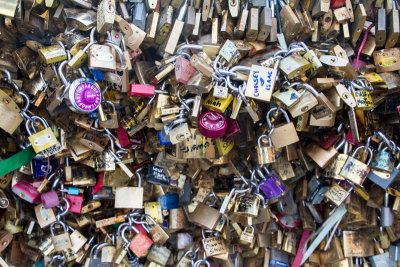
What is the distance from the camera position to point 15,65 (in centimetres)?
173

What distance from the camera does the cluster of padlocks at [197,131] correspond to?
5.17 ft

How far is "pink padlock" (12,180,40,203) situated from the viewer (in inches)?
70.9

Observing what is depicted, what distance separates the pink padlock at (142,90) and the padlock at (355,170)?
1.03 meters

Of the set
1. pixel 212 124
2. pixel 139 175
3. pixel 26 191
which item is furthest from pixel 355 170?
pixel 26 191

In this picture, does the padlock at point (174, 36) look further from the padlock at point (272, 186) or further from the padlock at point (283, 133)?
the padlock at point (272, 186)

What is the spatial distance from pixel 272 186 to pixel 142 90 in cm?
79

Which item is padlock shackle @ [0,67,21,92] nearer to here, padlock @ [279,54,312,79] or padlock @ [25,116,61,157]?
padlock @ [25,116,61,157]

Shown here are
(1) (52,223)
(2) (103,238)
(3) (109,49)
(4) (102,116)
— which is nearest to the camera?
(3) (109,49)

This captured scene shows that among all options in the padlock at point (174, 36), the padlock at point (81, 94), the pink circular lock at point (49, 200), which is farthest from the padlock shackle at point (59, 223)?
the padlock at point (174, 36)

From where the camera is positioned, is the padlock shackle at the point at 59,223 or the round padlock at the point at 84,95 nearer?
the round padlock at the point at 84,95

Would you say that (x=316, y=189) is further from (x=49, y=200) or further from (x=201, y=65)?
(x=49, y=200)

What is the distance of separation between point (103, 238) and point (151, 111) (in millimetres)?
831

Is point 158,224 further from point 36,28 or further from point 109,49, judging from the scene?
point 36,28

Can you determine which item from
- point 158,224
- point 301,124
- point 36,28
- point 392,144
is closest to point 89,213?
point 158,224
